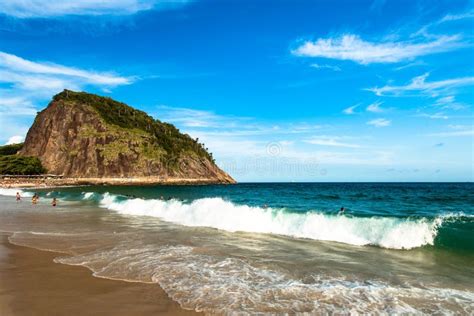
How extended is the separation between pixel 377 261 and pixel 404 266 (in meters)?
0.89

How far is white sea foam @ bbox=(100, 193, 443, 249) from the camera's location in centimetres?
1534

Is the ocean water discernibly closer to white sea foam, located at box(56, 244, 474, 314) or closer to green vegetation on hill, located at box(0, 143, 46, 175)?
white sea foam, located at box(56, 244, 474, 314)

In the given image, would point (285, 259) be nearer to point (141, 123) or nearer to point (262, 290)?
point (262, 290)

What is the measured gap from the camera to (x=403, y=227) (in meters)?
15.8

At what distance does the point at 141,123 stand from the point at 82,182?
54.5 metres

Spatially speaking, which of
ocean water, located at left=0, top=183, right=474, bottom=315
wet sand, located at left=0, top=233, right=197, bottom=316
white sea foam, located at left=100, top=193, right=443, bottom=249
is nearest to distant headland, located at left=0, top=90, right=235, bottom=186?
white sea foam, located at left=100, top=193, right=443, bottom=249

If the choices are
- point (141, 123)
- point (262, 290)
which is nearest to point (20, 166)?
point (141, 123)

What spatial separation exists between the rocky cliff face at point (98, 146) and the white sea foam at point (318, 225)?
114029mm

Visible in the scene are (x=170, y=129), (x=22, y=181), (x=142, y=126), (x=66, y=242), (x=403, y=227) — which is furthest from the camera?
(x=170, y=129)

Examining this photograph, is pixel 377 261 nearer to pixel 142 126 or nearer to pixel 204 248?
pixel 204 248

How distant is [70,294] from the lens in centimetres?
770

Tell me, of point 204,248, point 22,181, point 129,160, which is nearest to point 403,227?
point 204,248

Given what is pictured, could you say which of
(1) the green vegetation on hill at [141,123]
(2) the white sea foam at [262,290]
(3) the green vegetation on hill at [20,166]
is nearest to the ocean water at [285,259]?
(2) the white sea foam at [262,290]

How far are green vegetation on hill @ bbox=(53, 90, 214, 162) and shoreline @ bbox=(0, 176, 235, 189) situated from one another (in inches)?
511
